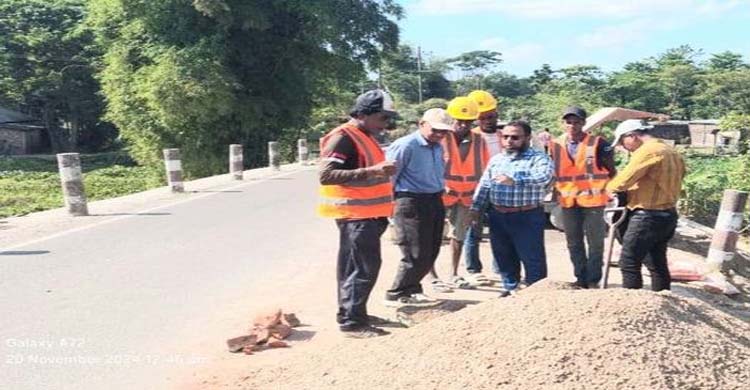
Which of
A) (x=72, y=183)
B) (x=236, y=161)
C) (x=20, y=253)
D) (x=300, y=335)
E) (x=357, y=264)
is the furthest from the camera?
(x=236, y=161)

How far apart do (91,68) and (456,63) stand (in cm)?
5650

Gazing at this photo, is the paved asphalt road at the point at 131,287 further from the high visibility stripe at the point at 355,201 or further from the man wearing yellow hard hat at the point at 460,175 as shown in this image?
the man wearing yellow hard hat at the point at 460,175

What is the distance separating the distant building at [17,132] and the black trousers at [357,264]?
147ft

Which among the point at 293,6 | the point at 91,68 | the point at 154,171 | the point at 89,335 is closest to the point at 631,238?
the point at 89,335

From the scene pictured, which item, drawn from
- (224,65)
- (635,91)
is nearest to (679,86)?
(635,91)

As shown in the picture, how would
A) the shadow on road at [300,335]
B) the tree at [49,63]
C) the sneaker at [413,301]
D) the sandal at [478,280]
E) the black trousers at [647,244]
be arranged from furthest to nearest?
the tree at [49,63] → the sandal at [478,280] → the black trousers at [647,244] → the sneaker at [413,301] → the shadow on road at [300,335]

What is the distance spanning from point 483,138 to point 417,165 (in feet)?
4.27

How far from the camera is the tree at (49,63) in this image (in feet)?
140

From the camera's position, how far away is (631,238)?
5301mm

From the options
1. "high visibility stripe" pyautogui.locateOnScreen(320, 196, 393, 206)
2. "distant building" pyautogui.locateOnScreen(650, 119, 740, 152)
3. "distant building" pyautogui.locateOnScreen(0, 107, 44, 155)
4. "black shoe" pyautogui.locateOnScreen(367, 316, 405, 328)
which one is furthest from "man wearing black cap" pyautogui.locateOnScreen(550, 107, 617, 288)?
"distant building" pyautogui.locateOnScreen(0, 107, 44, 155)

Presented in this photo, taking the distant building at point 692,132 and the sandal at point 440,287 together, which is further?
the distant building at point 692,132

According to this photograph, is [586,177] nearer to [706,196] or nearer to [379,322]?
[379,322]

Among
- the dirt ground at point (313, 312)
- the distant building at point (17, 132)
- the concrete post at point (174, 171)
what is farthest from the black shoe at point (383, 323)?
the distant building at point (17, 132)

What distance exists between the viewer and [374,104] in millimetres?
4559
